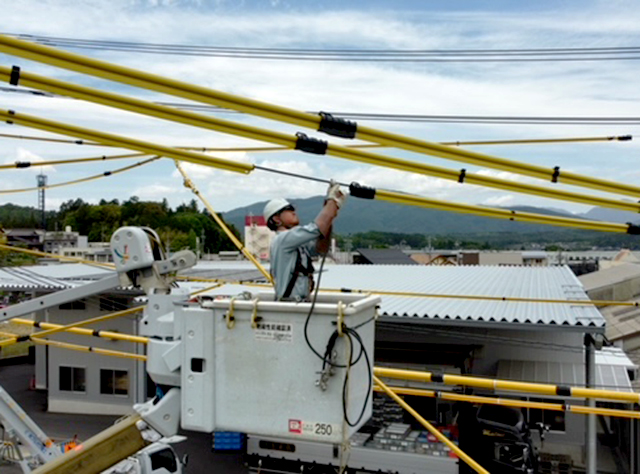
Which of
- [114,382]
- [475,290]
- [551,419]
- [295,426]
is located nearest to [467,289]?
[475,290]

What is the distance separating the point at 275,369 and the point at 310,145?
5.30 ft

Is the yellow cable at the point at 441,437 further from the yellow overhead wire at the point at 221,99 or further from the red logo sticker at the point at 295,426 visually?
the yellow overhead wire at the point at 221,99

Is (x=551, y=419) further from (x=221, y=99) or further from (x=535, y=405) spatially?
(x=221, y=99)

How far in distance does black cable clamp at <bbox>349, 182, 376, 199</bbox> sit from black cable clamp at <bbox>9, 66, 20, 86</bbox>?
2502 mm

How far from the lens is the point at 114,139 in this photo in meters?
5.07

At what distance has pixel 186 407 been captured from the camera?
4.38 metres

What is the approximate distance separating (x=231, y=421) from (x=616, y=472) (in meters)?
14.3

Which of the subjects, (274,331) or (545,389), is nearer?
(274,331)

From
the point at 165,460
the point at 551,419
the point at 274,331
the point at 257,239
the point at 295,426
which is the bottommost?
the point at 165,460

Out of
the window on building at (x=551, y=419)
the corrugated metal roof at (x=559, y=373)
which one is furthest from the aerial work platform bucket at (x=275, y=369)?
the window on building at (x=551, y=419)

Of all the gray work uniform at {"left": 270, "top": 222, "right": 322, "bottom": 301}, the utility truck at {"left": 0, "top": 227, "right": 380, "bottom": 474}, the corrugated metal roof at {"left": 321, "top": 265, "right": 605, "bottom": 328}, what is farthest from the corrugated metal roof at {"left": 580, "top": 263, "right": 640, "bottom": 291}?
the utility truck at {"left": 0, "top": 227, "right": 380, "bottom": 474}

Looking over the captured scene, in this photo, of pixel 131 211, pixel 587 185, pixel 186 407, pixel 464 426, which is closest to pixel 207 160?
pixel 186 407

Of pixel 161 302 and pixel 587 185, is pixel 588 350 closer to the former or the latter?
pixel 587 185

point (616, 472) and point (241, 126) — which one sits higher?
point (241, 126)
